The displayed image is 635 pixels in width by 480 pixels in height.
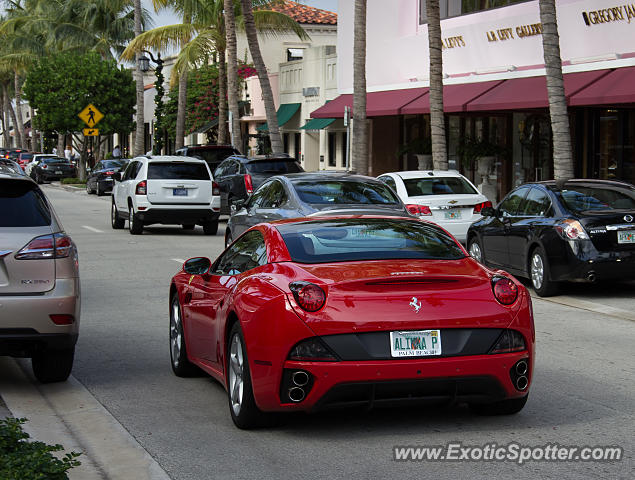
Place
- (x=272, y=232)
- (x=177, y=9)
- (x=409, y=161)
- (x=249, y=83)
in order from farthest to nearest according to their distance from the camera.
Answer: (x=249, y=83)
(x=177, y=9)
(x=409, y=161)
(x=272, y=232)

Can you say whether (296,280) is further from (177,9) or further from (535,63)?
(177,9)

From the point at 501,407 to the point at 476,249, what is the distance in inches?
389

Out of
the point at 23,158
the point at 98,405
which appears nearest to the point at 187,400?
the point at 98,405

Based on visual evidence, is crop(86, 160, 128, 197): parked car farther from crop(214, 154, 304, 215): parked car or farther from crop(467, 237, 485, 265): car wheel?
crop(467, 237, 485, 265): car wheel

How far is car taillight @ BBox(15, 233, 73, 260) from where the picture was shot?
26.9 ft

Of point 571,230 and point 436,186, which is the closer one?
point 571,230

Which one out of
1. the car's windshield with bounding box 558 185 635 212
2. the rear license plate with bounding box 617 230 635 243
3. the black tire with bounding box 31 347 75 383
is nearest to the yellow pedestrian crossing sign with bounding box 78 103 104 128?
the car's windshield with bounding box 558 185 635 212

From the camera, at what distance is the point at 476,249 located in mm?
17062

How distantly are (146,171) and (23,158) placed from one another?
47491 millimetres

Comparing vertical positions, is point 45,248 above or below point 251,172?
below

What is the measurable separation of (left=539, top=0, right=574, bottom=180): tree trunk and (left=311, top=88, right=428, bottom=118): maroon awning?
40.6 ft

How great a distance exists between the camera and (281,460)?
635cm

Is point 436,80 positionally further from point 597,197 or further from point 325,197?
point 597,197

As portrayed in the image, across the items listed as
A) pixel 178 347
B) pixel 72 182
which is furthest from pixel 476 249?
pixel 72 182
